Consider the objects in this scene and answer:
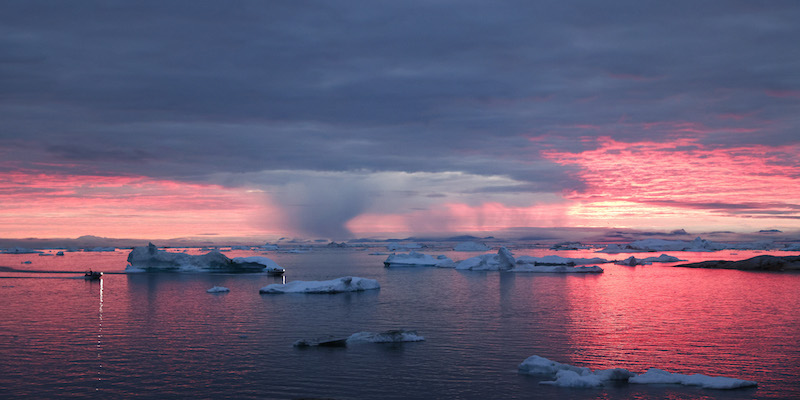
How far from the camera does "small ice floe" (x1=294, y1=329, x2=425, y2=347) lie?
2306 cm

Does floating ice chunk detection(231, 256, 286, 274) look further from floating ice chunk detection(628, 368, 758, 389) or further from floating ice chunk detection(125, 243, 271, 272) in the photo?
floating ice chunk detection(628, 368, 758, 389)

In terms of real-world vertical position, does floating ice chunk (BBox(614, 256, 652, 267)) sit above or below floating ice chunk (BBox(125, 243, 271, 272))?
below

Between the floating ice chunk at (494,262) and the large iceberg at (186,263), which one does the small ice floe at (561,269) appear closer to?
the floating ice chunk at (494,262)

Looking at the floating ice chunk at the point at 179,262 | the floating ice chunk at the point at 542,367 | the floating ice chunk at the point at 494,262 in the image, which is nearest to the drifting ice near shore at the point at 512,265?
the floating ice chunk at the point at 494,262

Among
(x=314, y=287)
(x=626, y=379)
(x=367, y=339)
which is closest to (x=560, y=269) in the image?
(x=314, y=287)

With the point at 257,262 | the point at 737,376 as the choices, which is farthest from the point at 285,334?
the point at 257,262

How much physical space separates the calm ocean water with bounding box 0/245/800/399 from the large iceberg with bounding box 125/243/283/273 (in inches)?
1044

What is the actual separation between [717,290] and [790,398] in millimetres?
37567

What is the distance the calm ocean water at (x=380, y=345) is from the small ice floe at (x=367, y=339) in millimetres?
485

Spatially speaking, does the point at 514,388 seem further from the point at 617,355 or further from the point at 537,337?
the point at 537,337

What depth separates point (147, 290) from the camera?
50.1 metres

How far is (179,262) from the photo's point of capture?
7438 cm

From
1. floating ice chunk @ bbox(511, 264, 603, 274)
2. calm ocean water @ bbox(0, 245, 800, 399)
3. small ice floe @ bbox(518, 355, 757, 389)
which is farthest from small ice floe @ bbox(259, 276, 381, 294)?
floating ice chunk @ bbox(511, 264, 603, 274)

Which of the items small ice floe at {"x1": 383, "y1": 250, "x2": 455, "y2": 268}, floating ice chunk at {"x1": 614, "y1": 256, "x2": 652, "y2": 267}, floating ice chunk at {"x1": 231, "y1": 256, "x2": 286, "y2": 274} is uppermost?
floating ice chunk at {"x1": 231, "y1": 256, "x2": 286, "y2": 274}
